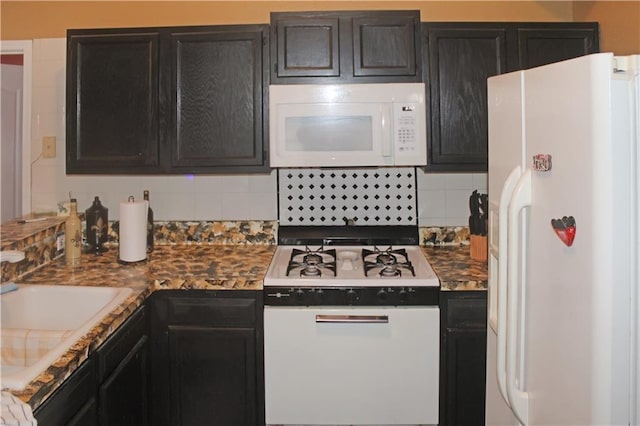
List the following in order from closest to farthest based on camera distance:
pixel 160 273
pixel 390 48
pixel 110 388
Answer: pixel 110 388
pixel 160 273
pixel 390 48

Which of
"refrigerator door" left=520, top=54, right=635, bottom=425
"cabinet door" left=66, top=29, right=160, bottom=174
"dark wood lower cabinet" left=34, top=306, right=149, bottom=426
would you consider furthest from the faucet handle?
"refrigerator door" left=520, top=54, right=635, bottom=425

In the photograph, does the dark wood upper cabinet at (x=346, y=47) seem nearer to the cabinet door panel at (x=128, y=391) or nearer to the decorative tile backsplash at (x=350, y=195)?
the decorative tile backsplash at (x=350, y=195)

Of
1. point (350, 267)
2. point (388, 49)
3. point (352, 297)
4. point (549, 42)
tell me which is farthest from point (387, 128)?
point (549, 42)

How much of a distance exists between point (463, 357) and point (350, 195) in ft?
3.23

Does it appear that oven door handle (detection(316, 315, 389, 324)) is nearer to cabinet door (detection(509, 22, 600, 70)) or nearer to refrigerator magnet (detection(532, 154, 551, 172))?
refrigerator magnet (detection(532, 154, 551, 172))

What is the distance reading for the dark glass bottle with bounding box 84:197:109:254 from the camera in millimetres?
2396

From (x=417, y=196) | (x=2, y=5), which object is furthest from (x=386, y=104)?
(x=2, y=5)

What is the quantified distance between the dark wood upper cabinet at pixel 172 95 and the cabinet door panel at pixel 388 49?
1.36 feet

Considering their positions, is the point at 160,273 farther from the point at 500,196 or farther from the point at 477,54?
the point at 477,54

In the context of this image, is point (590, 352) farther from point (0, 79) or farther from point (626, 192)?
Answer: point (0, 79)

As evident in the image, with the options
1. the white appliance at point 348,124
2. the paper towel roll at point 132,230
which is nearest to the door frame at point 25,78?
the paper towel roll at point 132,230

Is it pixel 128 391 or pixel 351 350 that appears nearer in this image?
pixel 128 391

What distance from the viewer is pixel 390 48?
85.1 inches

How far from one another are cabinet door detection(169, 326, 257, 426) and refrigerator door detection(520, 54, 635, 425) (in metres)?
1.14
